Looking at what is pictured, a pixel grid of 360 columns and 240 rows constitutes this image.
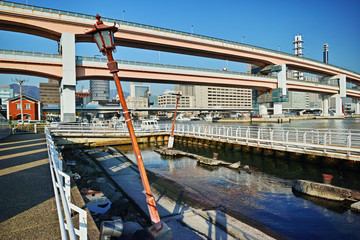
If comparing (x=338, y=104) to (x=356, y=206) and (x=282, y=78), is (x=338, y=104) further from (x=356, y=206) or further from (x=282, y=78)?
(x=356, y=206)

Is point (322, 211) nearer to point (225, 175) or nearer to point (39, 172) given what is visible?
point (225, 175)

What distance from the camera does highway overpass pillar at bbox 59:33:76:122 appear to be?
33094 mm

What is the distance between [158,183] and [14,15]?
33.8 m

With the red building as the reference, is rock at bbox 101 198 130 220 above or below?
below

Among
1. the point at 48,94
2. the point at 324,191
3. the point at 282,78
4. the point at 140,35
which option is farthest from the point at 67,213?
the point at 48,94

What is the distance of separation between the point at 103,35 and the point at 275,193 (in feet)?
33.7

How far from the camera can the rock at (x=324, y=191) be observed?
9.23 m

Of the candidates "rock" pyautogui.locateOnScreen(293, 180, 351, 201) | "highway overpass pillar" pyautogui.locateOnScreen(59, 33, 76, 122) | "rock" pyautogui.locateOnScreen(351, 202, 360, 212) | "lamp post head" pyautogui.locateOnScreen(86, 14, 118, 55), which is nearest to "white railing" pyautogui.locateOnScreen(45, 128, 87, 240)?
"lamp post head" pyautogui.locateOnScreen(86, 14, 118, 55)

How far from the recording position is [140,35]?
135 feet

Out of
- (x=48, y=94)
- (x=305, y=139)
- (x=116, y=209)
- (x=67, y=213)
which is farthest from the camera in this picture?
(x=48, y=94)

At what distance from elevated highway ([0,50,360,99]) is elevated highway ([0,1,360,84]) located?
4794 mm

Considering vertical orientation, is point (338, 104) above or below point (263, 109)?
above

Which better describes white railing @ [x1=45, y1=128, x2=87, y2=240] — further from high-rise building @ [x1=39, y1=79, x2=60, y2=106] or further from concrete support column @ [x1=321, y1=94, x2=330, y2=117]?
high-rise building @ [x1=39, y1=79, x2=60, y2=106]

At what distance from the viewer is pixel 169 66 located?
141 feet
